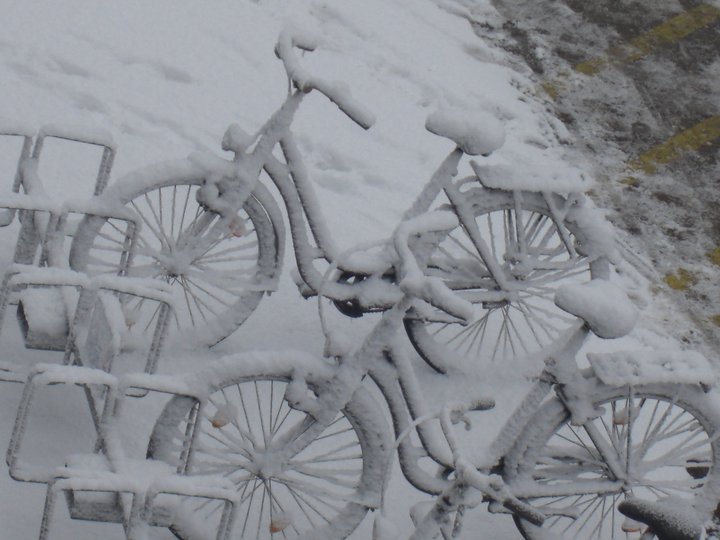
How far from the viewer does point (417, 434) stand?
436cm

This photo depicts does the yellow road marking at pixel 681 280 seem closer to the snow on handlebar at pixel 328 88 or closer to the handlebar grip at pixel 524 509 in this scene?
the snow on handlebar at pixel 328 88

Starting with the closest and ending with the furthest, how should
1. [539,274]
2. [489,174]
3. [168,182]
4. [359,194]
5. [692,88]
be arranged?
[168,182] < [489,174] < [539,274] < [359,194] < [692,88]

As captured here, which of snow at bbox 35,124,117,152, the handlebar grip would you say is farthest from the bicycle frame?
the handlebar grip

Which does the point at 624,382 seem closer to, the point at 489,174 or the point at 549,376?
the point at 549,376

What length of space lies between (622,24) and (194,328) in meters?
5.13

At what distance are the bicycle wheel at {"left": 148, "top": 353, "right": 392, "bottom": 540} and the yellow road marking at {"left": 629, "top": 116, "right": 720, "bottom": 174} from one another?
3.74 meters

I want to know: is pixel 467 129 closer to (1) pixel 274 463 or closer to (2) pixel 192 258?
(2) pixel 192 258

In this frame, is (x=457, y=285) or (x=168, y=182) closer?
(x=168, y=182)

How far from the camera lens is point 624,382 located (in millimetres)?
4180

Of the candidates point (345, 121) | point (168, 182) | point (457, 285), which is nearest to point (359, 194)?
point (345, 121)

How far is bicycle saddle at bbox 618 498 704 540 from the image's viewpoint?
3.11 m

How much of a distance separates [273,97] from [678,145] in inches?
106

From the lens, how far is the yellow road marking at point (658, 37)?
835cm

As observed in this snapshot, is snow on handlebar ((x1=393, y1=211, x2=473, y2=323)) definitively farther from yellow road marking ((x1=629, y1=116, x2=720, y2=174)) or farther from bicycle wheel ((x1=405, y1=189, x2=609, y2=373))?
yellow road marking ((x1=629, y1=116, x2=720, y2=174))
